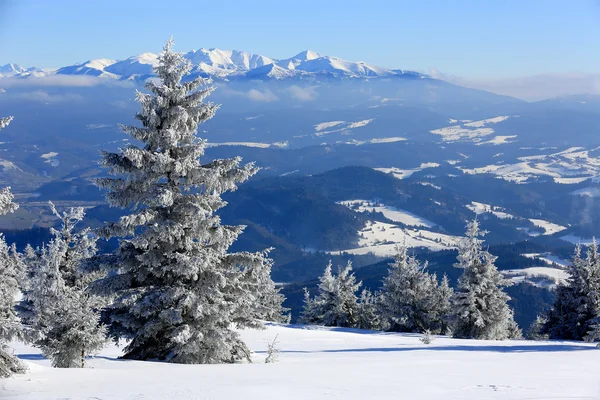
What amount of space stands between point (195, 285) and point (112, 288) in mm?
2387

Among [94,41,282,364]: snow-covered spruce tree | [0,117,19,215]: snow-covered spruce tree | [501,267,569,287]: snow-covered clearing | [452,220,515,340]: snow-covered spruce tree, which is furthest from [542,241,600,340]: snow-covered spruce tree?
[501,267,569,287]: snow-covered clearing

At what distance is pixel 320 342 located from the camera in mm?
25875

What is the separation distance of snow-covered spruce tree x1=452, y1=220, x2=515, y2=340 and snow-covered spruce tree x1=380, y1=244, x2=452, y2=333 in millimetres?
6564

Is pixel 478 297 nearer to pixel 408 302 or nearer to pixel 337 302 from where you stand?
pixel 408 302

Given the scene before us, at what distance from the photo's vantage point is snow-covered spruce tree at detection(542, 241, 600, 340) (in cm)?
4003

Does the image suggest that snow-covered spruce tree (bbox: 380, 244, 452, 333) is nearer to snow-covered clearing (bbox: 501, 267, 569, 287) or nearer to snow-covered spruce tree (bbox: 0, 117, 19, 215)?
snow-covered spruce tree (bbox: 0, 117, 19, 215)

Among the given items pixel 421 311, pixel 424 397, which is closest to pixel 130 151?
pixel 424 397

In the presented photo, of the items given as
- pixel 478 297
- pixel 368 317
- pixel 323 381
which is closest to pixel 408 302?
pixel 368 317

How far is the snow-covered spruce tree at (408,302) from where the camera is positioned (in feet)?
150

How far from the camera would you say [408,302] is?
4572 cm

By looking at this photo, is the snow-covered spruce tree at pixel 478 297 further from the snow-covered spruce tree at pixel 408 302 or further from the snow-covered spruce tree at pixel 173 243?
the snow-covered spruce tree at pixel 173 243

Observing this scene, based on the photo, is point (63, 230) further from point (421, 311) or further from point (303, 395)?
point (421, 311)

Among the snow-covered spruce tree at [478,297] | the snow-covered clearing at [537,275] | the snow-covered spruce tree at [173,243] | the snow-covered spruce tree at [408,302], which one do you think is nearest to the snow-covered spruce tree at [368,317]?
the snow-covered spruce tree at [408,302]

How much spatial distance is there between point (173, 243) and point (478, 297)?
2765cm
